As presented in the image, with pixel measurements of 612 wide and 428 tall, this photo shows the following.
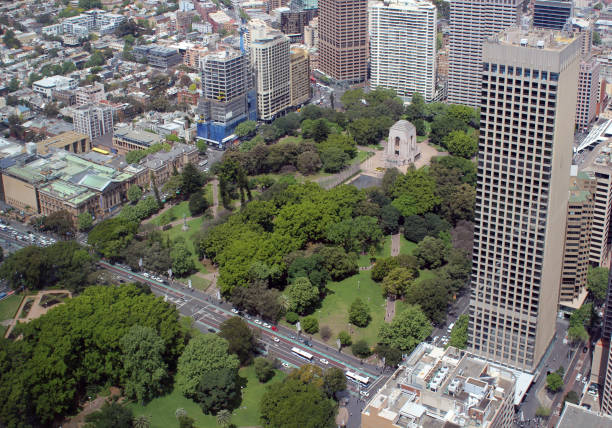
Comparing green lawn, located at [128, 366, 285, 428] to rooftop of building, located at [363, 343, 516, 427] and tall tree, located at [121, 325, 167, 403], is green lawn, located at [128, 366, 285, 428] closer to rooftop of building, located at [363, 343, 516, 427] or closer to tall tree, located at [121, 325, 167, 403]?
tall tree, located at [121, 325, 167, 403]

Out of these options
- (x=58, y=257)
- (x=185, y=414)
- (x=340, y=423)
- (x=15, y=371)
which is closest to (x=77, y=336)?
(x=15, y=371)

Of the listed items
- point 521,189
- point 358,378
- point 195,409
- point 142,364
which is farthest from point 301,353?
point 521,189

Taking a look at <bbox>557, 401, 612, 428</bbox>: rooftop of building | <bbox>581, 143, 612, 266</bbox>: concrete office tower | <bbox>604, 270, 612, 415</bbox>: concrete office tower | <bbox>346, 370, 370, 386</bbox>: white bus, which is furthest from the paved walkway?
<bbox>581, 143, 612, 266</bbox>: concrete office tower

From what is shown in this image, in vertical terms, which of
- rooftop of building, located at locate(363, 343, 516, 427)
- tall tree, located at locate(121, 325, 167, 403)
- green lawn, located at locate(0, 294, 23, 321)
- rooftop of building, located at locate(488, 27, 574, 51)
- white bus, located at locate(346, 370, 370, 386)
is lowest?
white bus, located at locate(346, 370, 370, 386)

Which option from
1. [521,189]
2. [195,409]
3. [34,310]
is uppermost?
[521,189]

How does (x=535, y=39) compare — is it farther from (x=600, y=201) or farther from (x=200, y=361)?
(x=200, y=361)
